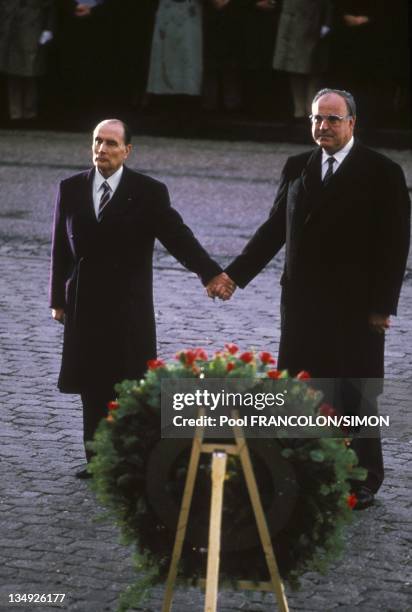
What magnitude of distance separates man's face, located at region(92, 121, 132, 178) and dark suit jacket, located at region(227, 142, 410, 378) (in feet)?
2.94

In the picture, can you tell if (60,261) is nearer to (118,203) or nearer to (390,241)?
(118,203)

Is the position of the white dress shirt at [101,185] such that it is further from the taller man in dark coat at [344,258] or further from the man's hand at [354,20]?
the man's hand at [354,20]

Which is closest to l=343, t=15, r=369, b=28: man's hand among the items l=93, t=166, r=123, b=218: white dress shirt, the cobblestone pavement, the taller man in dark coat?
the cobblestone pavement

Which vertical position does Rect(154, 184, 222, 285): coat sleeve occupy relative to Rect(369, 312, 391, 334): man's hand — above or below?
above

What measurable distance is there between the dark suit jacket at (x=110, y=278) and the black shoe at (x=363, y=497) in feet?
4.23

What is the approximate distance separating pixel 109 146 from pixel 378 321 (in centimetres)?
160

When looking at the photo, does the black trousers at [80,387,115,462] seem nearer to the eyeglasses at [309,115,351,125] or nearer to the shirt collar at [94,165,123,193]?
the shirt collar at [94,165,123,193]

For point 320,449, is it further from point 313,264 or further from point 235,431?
point 313,264

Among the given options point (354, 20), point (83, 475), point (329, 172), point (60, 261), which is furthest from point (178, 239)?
point (354, 20)

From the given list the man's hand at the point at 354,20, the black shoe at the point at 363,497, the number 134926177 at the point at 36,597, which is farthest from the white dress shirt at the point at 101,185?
the man's hand at the point at 354,20

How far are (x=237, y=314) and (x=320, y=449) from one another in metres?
6.04

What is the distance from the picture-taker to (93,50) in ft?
66.5

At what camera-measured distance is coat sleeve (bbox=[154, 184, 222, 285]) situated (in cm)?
840

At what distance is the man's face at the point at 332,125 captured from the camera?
7.77m
